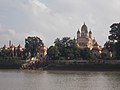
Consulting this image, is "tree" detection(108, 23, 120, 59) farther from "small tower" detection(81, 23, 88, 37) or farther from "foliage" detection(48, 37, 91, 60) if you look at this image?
"small tower" detection(81, 23, 88, 37)

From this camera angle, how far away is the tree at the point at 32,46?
92.3 m

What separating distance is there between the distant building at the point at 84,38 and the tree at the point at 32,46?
2307cm

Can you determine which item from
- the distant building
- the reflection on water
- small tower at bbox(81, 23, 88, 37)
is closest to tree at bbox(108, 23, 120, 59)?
the reflection on water

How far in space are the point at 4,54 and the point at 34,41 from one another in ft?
28.8

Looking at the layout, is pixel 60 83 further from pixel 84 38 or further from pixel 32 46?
pixel 84 38

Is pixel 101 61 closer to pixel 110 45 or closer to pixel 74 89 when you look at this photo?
pixel 110 45

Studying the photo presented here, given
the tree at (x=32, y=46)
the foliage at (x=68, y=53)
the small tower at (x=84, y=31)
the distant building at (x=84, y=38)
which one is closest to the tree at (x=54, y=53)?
the foliage at (x=68, y=53)

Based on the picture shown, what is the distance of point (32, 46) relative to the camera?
9306cm

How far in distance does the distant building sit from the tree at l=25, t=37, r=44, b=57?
2307 cm

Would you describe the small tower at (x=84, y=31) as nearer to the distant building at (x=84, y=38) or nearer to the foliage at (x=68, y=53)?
the distant building at (x=84, y=38)

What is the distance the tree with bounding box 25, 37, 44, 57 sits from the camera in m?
92.3

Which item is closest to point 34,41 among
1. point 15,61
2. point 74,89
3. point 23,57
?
point 23,57

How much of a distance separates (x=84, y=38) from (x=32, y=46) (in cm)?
2963

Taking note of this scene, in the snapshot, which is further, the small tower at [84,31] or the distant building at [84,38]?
the small tower at [84,31]
